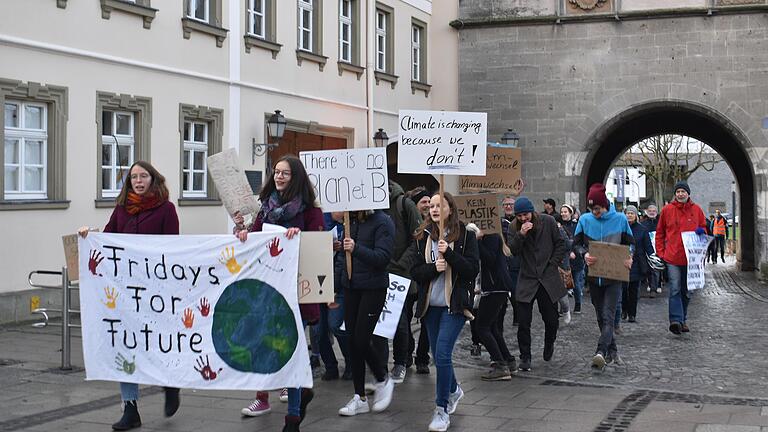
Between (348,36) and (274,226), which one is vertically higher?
(348,36)

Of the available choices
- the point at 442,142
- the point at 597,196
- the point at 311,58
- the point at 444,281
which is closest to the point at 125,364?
the point at 444,281

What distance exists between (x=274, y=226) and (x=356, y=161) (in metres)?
1.41

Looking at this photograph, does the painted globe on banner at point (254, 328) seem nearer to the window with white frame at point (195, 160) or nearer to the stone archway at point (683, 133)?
the window with white frame at point (195, 160)

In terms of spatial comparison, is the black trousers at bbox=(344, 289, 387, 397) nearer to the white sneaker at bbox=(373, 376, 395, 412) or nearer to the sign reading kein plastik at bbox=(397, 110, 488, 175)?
the white sneaker at bbox=(373, 376, 395, 412)

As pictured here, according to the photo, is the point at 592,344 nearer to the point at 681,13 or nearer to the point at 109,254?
the point at 109,254

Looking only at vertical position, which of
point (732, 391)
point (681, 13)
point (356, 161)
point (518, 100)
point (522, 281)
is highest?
point (681, 13)

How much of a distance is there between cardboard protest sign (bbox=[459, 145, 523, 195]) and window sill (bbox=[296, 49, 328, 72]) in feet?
23.8

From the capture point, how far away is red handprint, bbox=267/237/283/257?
7.17 metres

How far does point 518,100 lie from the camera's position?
89.6 ft

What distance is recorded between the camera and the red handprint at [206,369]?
7.22 m

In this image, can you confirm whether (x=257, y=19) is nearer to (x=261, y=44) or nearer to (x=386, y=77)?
(x=261, y=44)

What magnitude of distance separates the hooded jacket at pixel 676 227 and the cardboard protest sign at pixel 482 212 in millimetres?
4621

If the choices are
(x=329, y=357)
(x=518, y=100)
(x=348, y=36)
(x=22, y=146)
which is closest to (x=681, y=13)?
(x=518, y=100)

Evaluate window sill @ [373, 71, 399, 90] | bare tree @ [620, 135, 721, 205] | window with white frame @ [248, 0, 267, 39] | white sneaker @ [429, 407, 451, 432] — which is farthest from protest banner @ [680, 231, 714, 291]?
bare tree @ [620, 135, 721, 205]
